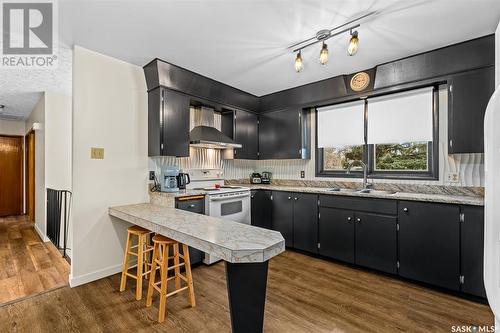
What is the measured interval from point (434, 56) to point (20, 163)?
Result: 8.30m

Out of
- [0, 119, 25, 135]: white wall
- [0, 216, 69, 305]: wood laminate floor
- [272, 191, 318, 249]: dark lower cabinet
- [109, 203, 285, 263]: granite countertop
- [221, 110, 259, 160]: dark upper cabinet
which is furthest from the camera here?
[0, 119, 25, 135]: white wall

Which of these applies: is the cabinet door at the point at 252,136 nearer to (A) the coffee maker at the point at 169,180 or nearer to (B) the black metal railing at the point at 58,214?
(A) the coffee maker at the point at 169,180

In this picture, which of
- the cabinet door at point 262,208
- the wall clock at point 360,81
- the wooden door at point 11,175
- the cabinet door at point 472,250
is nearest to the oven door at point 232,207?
the cabinet door at point 262,208

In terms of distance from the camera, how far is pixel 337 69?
118 inches

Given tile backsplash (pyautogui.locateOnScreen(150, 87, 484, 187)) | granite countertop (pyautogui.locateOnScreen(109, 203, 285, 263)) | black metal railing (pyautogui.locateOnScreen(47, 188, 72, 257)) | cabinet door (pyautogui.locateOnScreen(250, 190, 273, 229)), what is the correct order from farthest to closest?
cabinet door (pyautogui.locateOnScreen(250, 190, 273, 229)) < black metal railing (pyautogui.locateOnScreen(47, 188, 72, 257)) < tile backsplash (pyautogui.locateOnScreen(150, 87, 484, 187)) < granite countertop (pyautogui.locateOnScreen(109, 203, 285, 263))

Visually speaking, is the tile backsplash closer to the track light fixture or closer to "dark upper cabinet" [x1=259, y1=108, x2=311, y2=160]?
"dark upper cabinet" [x1=259, y1=108, x2=311, y2=160]

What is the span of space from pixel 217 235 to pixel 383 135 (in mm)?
2691

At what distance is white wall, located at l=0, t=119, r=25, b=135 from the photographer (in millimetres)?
5496

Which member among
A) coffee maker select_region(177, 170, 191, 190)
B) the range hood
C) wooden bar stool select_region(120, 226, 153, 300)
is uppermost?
the range hood

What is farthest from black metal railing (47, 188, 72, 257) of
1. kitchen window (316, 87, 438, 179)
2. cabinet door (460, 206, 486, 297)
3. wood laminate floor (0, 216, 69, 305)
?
cabinet door (460, 206, 486, 297)

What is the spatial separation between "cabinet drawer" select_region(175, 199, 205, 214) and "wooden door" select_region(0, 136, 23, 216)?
226 inches

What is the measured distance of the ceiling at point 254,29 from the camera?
1.82 meters

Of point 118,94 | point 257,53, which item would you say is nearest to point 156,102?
point 118,94

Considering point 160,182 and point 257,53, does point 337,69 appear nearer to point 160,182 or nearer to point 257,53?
point 257,53
